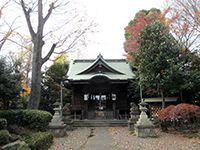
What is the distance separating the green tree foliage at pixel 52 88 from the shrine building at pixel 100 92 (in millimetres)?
2110

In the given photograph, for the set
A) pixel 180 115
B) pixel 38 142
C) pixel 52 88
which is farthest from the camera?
pixel 52 88

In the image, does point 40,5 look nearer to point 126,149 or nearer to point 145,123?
point 145,123

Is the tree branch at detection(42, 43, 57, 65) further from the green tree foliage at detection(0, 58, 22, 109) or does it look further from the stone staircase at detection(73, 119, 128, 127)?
the stone staircase at detection(73, 119, 128, 127)

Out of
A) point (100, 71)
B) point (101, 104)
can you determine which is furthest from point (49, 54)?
point (101, 104)

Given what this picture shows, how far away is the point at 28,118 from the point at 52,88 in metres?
13.5

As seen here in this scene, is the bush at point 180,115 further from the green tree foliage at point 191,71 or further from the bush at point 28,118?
the bush at point 28,118

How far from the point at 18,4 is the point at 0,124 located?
11000mm

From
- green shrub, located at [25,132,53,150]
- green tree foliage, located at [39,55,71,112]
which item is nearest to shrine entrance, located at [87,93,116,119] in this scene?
green tree foliage, located at [39,55,71,112]

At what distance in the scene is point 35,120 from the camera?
17.3m

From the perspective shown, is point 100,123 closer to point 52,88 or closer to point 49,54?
point 49,54

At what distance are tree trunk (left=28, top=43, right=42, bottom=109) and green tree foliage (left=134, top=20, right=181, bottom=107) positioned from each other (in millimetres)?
7521

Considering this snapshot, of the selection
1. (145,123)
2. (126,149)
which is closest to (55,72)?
(145,123)

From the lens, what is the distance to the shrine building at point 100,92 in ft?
91.9

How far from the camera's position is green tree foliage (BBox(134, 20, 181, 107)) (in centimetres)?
2084
